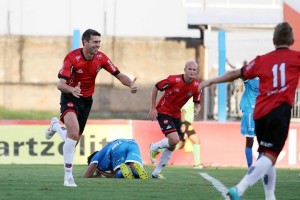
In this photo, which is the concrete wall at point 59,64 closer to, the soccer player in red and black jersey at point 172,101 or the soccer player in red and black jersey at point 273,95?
the soccer player in red and black jersey at point 172,101

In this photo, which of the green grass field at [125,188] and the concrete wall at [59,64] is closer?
the green grass field at [125,188]

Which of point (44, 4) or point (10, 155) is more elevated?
point (44, 4)

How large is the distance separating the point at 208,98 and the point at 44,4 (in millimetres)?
8522

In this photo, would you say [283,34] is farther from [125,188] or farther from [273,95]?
[125,188]

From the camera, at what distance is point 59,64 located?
31359 mm

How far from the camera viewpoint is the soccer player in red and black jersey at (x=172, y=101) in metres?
16.4

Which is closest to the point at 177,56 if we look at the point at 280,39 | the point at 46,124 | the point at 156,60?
the point at 156,60

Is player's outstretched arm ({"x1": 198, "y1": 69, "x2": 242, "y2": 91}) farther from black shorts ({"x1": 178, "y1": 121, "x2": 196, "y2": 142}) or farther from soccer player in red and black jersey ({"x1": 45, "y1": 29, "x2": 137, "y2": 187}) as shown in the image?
black shorts ({"x1": 178, "y1": 121, "x2": 196, "y2": 142})

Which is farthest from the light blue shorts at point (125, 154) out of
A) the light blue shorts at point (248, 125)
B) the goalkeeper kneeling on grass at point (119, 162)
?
the light blue shorts at point (248, 125)

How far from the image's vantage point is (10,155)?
2170 cm

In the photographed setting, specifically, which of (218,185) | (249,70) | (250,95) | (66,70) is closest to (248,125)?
(250,95)

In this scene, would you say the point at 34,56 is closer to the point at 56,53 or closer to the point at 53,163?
the point at 56,53

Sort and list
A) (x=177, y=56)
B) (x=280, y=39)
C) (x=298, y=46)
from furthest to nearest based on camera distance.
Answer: (x=177, y=56) < (x=298, y=46) < (x=280, y=39)

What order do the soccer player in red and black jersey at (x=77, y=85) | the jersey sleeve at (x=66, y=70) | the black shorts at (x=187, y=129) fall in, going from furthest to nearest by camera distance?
the black shorts at (x=187, y=129) < the jersey sleeve at (x=66, y=70) < the soccer player in red and black jersey at (x=77, y=85)
